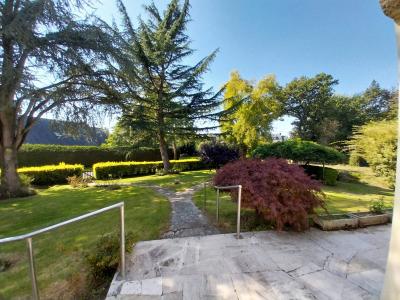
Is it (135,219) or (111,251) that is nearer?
(111,251)

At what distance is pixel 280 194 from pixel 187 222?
190 centimetres

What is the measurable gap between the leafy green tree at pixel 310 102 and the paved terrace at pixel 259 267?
2900cm

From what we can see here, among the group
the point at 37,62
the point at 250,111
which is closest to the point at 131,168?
the point at 37,62

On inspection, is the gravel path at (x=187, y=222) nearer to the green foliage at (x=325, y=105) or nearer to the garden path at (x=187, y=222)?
the garden path at (x=187, y=222)

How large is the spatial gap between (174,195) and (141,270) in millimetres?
4589

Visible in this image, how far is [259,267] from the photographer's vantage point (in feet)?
8.63

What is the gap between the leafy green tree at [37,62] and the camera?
21.3 ft

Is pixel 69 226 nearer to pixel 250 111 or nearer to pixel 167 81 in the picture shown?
pixel 167 81

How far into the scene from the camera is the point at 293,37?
10367mm

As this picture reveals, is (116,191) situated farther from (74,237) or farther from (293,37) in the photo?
(293,37)

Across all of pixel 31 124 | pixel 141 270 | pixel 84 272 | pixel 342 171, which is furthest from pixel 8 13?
pixel 342 171

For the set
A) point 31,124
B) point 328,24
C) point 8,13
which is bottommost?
point 31,124

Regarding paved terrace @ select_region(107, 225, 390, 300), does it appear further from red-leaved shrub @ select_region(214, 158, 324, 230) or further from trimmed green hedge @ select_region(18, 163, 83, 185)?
trimmed green hedge @ select_region(18, 163, 83, 185)

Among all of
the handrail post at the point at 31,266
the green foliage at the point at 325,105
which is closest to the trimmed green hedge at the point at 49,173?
the handrail post at the point at 31,266
